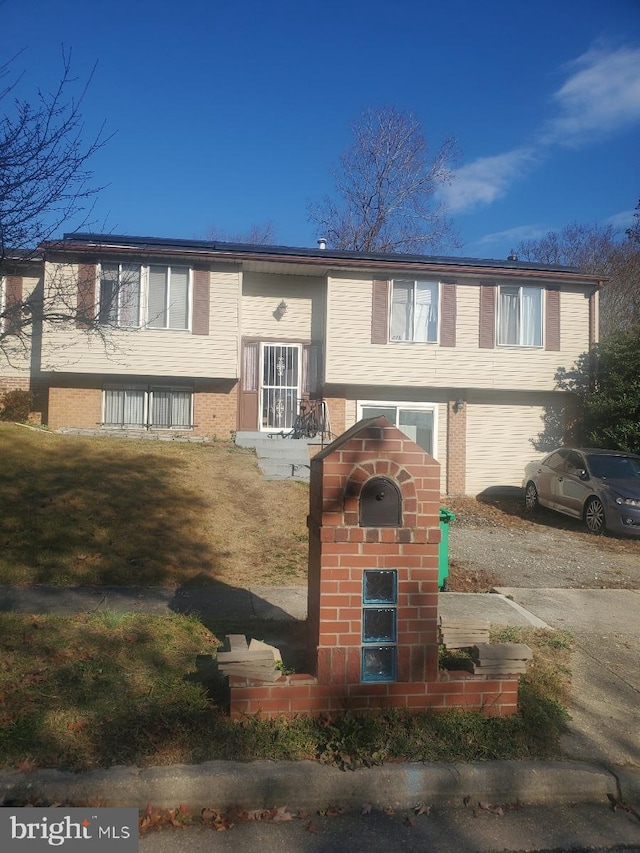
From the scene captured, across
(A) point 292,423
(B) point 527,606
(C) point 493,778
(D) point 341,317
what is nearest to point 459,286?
(D) point 341,317

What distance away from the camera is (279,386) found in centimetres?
1761

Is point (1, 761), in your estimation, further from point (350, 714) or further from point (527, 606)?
point (527, 606)

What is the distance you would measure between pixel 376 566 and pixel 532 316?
14.6 meters

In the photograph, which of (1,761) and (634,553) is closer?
(1,761)

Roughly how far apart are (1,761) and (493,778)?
8.36 feet

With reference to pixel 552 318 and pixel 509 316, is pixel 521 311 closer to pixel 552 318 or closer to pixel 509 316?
pixel 509 316

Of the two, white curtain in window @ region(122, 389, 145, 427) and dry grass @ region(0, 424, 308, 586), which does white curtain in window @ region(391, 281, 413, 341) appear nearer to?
dry grass @ region(0, 424, 308, 586)

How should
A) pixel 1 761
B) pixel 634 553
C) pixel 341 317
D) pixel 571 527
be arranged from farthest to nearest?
pixel 341 317 → pixel 571 527 → pixel 634 553 → pixel 1 761

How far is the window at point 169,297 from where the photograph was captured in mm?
16438

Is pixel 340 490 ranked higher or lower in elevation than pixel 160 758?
higher

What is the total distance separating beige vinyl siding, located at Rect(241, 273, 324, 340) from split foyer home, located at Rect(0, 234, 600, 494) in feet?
0.11

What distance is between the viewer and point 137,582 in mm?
7449

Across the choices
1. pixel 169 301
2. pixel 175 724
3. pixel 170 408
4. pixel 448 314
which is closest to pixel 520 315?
pixel 448 314

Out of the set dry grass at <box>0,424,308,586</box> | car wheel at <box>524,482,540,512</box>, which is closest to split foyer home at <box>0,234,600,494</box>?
car wheel at <box>524,482,540,512</box>
